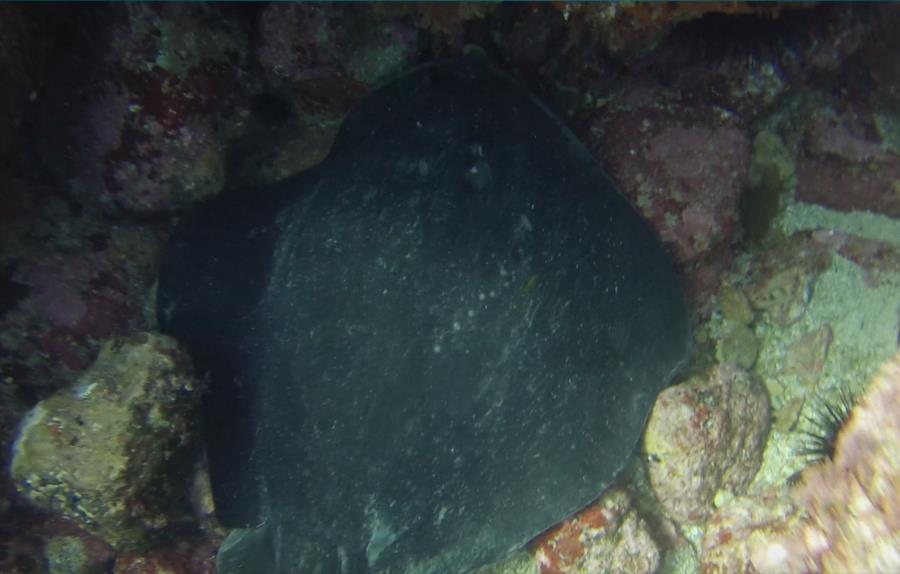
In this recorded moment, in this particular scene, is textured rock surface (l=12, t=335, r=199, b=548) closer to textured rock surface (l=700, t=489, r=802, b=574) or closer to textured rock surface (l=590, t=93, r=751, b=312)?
textured rock surface (l=590, t=93, r=751, b=312)

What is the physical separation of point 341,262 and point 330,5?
1464mm

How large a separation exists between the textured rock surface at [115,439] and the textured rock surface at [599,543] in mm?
2372

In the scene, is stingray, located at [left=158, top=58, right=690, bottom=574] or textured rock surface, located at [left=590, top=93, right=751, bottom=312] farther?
textured rock surface, located at [left=590, top=93, right=751, bottom=312]

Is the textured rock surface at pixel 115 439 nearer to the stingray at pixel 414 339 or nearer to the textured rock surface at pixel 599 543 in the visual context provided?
the stingray at pixel 414 339

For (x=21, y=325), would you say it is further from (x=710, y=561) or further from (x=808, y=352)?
(x=808, y=352)

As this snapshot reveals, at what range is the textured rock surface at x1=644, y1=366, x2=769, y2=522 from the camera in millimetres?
3744

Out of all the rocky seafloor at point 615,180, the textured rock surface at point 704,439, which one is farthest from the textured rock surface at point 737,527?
the textured rock surface at point 704,439

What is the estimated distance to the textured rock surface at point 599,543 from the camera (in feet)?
11.7

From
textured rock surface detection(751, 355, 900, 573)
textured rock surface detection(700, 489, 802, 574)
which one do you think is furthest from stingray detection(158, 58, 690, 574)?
textured rock surface detection(751, 355, 900, 573)

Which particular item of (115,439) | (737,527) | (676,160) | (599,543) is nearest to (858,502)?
(737,527)

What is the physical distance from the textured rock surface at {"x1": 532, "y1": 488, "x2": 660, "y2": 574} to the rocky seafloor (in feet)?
0.06

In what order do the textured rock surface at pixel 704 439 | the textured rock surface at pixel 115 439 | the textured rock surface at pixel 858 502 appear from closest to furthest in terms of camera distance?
the textured rock surface at pixel 858 502
the textured rock surface at pixel 115 439
the textured rock surface at pixel 704 439

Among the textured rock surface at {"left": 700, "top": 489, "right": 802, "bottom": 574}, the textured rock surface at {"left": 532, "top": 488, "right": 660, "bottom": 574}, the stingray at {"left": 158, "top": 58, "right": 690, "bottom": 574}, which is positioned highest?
the stingray at {"left": 158, "top": 58, "right": 690, "bottom": 574}

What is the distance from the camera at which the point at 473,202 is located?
3234mm
